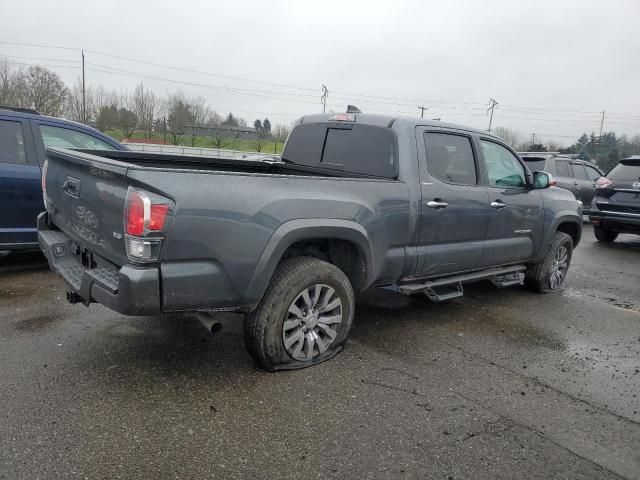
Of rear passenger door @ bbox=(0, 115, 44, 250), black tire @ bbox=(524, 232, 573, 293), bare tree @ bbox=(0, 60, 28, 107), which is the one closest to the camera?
rear passenger door @ bbox=(0, 115, 44, 250)

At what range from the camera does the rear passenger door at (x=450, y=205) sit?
4.24 m

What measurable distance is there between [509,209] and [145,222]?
376 cm

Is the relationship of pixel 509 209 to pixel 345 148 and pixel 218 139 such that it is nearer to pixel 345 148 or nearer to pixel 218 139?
pixel 345 148

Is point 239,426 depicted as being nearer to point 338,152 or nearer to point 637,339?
point 338,152

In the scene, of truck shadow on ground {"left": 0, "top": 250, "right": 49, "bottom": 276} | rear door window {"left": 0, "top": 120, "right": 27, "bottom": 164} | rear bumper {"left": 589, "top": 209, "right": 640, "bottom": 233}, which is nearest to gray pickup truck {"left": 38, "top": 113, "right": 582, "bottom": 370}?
rear door window {"left": 0, "top": 120, "right": 27, "bottom": 164}

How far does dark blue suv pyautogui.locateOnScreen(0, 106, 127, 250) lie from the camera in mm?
5238

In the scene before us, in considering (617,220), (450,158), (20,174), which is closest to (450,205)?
(450,158)

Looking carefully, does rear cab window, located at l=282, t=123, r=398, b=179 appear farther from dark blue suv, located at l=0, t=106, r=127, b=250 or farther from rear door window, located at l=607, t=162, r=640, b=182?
rear door window, located at l=607, t=162, r=640, b=182

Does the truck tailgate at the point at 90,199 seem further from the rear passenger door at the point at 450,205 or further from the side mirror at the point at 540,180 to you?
the side mirror at the point at 540,180

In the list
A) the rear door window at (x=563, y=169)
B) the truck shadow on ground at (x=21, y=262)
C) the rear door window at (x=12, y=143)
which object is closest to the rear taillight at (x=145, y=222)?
the rear door window at (x=12, y=143)

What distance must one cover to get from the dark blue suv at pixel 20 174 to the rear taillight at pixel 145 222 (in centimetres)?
328

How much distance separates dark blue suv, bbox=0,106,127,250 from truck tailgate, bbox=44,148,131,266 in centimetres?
175

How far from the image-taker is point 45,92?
44.6 meters

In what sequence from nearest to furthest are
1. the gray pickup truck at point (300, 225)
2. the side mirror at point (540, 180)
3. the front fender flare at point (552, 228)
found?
the gray pickup truck at point (300, 225) → the side mirror at point (540, 180) → the front fender flare at point (552, 228)
